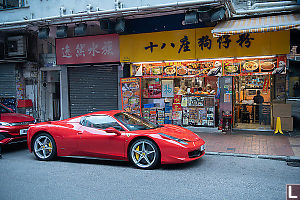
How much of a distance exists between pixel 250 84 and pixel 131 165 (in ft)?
24.4

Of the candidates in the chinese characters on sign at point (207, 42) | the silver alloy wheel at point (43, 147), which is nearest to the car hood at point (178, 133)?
the silver alloy wheel at point (43, 147)

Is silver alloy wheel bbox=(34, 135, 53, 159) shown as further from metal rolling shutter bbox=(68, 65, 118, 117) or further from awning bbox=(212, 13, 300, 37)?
awning bbox=(212, 13, 300, 37)

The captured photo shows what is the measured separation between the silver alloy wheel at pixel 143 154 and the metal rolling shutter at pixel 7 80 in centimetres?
1108

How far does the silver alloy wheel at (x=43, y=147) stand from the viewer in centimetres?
722

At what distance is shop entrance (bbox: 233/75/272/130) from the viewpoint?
37.5ft

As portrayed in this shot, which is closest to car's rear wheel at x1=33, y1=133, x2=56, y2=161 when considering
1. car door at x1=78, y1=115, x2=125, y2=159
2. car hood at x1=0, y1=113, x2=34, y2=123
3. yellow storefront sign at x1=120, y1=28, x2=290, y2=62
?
car door at x1=78, y1=115, x2=125, y2=159

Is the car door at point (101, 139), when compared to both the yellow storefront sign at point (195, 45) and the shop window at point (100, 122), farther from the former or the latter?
the yellow storefront sign at point (195, 45)

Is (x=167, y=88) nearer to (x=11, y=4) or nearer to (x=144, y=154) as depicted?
(x=144, y=154)

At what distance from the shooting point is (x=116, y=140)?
254 inches

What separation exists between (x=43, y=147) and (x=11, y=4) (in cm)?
1020

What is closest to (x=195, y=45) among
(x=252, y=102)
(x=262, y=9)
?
(x=262, y=9)

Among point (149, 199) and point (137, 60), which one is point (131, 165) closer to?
Result: point (149, 199)

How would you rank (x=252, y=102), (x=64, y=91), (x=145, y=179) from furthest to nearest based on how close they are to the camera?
1. (x=64, y=91)
2. (x=252, y=102)
3. (x=145, y=179)

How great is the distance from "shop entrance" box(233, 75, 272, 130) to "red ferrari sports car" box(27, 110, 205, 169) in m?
5.59
